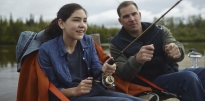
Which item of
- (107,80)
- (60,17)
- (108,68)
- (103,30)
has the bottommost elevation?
(103,30)

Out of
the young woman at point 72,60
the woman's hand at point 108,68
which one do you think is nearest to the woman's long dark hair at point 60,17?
the young woman at point 72,60

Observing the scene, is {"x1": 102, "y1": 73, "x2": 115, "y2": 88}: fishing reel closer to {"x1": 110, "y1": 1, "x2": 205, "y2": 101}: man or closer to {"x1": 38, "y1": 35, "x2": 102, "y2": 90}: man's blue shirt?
{"x1": 38, "y1": 35, "x2": 102, "y2": 90}: man's blue shirt

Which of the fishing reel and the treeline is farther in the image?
the treeline

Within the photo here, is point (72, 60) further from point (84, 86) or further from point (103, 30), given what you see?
point (103, 30)

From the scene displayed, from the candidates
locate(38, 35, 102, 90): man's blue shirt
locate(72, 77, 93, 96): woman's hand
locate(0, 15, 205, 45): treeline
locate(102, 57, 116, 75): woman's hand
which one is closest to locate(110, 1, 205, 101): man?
locate(102, 57, 116, 75): woman's hand

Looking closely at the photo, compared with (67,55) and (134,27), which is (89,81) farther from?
(134,27)

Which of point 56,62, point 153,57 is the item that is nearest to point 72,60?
point 56,62

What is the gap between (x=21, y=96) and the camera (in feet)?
9.34

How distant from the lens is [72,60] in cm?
277

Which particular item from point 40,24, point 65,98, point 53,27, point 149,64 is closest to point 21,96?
point 65,98

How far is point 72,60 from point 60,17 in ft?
1.60

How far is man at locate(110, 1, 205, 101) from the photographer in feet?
10.8

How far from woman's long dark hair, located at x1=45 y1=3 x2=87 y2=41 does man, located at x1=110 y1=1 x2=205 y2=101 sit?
0.95 m

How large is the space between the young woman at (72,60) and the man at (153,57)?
62 centimetres
